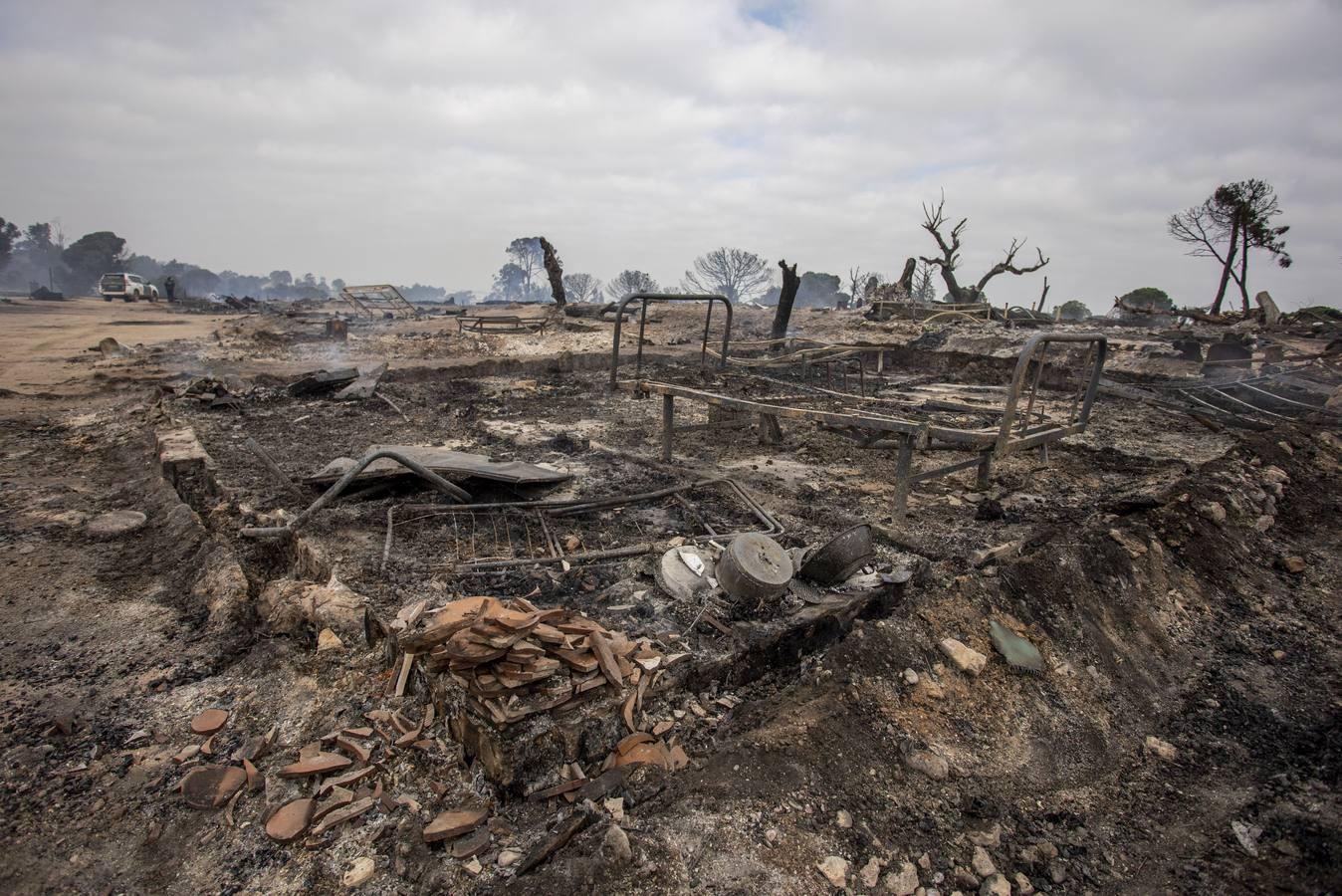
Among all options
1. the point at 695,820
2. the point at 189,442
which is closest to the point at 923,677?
the point at 695,820

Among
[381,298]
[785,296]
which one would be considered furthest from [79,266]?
[785,296]

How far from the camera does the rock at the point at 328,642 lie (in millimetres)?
3363

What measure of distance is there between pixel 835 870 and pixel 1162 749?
2.14 m

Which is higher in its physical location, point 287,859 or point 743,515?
point 743,515

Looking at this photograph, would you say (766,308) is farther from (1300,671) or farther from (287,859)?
(287,859)

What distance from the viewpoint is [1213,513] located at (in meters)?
5.37

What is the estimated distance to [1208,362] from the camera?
38.7ft

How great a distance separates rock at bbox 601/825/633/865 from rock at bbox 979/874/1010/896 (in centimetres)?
127

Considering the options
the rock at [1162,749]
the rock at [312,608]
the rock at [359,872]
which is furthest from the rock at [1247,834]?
the rock at [312,608]

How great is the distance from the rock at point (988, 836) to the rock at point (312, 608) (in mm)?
3052

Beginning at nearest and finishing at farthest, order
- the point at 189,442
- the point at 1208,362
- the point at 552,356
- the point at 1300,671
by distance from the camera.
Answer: the point at 1300,671 < the point at 189,442 < the point at 1208,362 < the point at 552,356

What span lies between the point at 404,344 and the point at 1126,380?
16.1m

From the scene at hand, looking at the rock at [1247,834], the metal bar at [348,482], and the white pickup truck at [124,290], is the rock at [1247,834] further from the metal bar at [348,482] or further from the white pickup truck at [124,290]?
the white pickup truck at [124,290]

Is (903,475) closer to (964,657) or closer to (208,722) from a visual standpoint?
(964,657)
